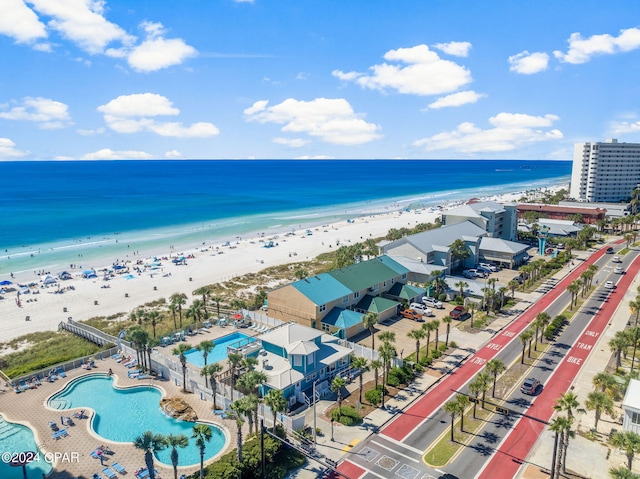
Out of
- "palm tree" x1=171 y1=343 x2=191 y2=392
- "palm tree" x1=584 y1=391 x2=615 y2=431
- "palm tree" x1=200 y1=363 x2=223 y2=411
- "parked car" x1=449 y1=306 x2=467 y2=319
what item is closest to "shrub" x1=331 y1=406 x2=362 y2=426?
"palm tree" x1=200 y1=363 x2=223 y2=411

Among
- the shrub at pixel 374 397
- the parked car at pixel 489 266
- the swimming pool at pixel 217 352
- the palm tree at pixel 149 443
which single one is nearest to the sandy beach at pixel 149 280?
the swimming pool at pixel 217 352

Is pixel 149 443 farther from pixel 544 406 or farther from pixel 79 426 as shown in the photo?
pixel 544 406

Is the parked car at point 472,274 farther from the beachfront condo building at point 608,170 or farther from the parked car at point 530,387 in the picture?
the beachfront condo building at point 608,170

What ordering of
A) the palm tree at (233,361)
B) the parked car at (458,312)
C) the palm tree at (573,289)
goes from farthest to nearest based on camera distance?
the palm tree at (573,289), the parked car at (458,312), the palm tree at (233,361)

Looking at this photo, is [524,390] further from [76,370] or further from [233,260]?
[233,260]

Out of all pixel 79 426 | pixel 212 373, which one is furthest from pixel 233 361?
pixel 79 426
